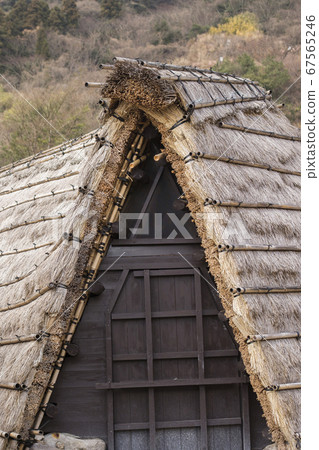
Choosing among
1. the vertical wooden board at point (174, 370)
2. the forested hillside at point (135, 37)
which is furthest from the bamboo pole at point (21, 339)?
the forested hillside at point (135, 37)

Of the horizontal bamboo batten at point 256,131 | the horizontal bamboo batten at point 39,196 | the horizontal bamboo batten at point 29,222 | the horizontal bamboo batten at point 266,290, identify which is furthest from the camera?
the horizontal bamboo batten at point 39,196

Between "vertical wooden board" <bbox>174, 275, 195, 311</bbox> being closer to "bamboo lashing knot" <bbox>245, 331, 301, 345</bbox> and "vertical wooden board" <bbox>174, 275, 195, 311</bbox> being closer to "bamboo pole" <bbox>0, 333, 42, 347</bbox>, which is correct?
"bamboo lashing knot" <bbox>245, 331, 301, 345</bbox>

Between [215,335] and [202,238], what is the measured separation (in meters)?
1.01

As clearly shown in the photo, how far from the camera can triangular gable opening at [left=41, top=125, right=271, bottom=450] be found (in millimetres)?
5180

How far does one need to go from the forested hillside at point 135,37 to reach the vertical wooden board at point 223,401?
22043 millimetres

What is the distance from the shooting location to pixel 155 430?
17.0 ft

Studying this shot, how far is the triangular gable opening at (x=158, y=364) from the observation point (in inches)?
204

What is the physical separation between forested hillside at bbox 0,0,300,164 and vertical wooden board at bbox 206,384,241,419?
72.3 ft

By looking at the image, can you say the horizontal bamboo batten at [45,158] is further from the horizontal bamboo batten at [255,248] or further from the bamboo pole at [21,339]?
the horizontal bamboo batten at [255,248]

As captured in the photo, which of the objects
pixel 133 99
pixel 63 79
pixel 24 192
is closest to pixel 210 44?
pixel 63 79

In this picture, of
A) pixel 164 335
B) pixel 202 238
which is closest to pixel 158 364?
pixel 164 335

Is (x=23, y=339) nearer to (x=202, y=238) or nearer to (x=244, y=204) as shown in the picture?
(x=202, y=238)
